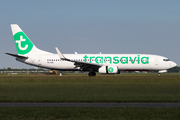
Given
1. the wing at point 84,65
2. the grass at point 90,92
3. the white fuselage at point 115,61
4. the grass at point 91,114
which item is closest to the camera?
the grass at point 91,114

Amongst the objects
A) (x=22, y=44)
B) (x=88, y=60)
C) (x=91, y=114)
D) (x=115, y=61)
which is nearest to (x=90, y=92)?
(x=91, y=114)

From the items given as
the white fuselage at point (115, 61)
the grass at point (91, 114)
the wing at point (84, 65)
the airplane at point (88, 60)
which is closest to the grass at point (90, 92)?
the grass at point (91, 114)

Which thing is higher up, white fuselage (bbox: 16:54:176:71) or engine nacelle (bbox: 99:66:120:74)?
white fuselage (bbox: 16:54:176:71)

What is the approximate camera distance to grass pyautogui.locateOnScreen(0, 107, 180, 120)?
461 inches

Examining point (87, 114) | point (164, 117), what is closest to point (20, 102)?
point (87, 114)

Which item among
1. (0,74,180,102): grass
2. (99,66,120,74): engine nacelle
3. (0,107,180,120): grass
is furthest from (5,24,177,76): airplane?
(0,107,180,120): grass

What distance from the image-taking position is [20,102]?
685 inches

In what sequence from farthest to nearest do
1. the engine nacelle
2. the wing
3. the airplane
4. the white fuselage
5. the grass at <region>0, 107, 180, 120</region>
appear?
1. the white fuselage
2. the airplane
3. the engine nacelle
4. the wing
5. the grass at <region>0, 107, 180, 120</region>

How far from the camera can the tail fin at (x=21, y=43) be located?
55469 mm

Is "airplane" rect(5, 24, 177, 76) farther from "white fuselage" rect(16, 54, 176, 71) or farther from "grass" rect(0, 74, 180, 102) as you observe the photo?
"grass" rect(0, 74, 180, 102)

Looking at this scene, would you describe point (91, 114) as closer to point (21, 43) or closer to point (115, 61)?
point (115, 61)

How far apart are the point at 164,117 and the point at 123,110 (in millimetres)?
2324

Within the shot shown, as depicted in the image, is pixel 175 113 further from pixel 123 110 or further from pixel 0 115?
pixel 0 115

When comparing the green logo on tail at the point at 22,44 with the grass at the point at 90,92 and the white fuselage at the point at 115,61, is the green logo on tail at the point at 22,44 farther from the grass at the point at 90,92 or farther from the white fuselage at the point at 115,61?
the grass at the point at 90,92
